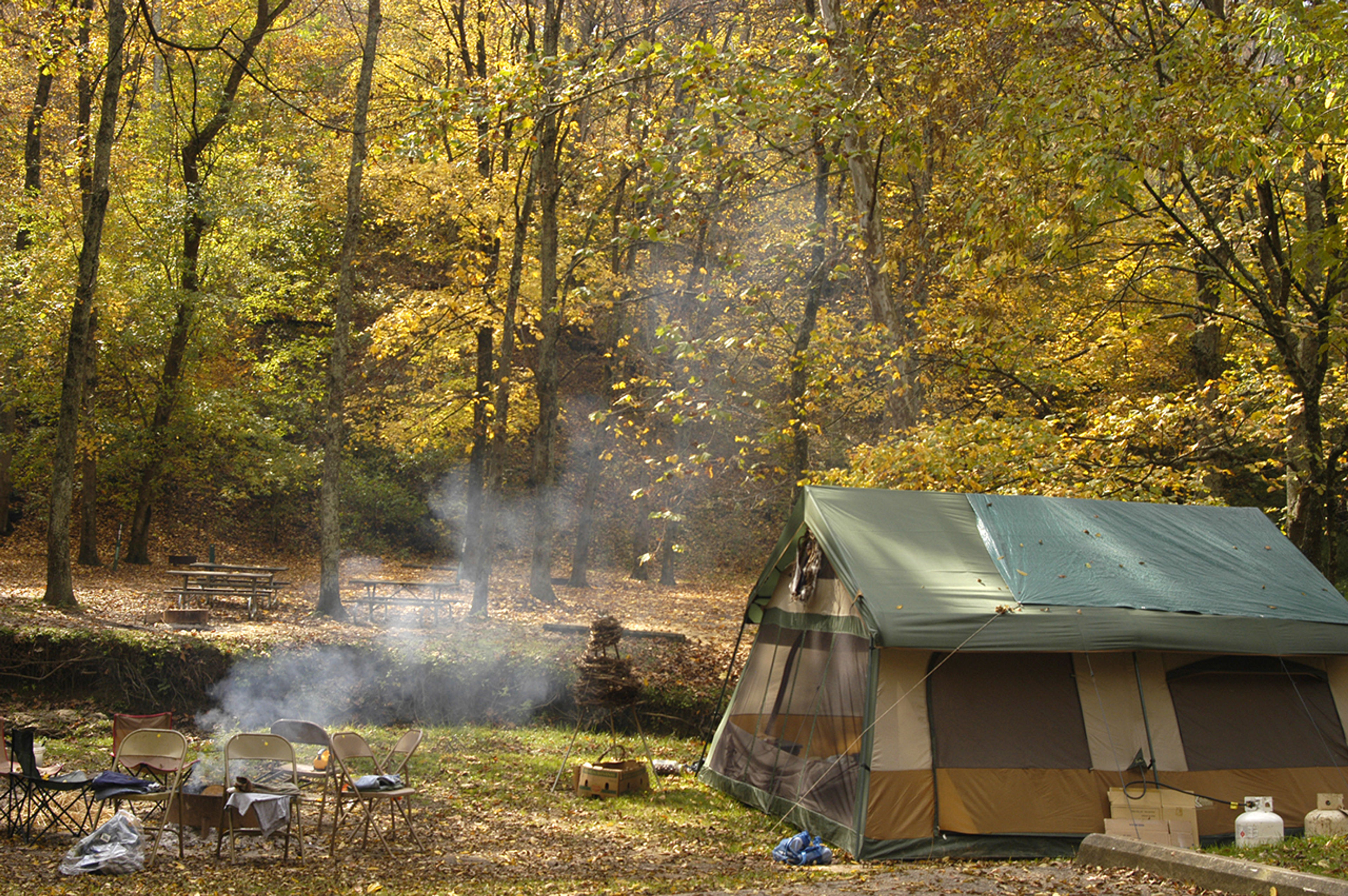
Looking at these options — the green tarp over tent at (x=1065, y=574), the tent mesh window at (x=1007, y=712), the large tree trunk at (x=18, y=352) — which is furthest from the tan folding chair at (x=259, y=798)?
the large tree trunk at (x=18, y=352)

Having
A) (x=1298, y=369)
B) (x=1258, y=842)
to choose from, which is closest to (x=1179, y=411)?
(x=1298, y=369)

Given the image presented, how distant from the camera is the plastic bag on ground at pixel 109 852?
213 inches

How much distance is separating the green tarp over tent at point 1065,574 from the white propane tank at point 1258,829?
3.83ft

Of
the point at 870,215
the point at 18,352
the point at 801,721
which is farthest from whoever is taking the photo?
the point at 18,352

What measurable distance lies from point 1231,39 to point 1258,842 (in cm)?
635

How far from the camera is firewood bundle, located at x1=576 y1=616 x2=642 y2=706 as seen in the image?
27.4 ft

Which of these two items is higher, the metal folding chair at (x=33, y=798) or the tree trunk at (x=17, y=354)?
the tree trunk at (x=17, y=354)

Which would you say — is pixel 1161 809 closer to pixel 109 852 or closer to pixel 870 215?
pixel 109 852

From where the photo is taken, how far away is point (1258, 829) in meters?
6.35

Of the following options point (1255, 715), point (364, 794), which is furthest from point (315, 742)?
point (1255, 715)

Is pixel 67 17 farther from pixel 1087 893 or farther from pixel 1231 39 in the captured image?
pixel 1087 893

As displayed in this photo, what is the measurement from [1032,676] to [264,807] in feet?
17.7

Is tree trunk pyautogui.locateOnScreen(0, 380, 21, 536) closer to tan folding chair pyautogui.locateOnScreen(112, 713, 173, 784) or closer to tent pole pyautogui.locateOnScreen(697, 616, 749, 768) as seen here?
tan folding chair pyautogui.locateOnScreen(112, 713, 173, 784)

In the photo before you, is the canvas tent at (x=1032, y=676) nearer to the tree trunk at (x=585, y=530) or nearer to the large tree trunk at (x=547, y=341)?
the large tree trunk at (x=547, y=341)
